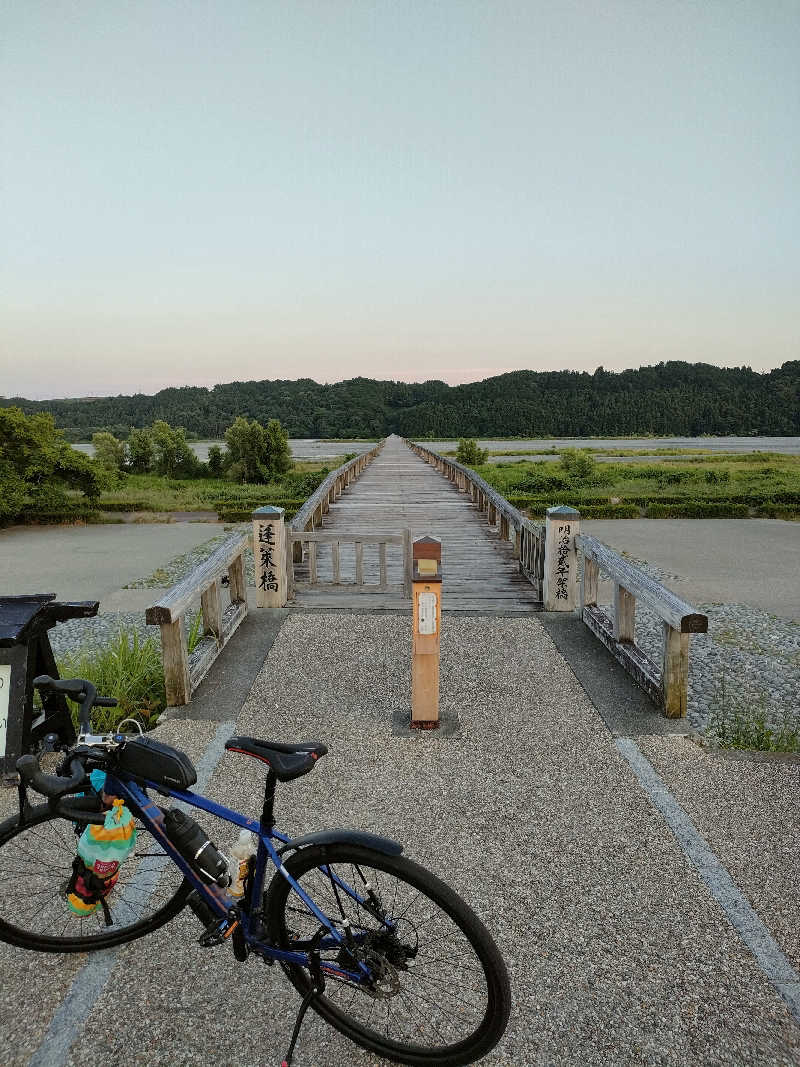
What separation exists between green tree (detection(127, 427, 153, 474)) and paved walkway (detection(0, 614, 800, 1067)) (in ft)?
134

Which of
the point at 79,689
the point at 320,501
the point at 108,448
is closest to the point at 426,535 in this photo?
the point at 79,689

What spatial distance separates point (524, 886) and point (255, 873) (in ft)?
4.39

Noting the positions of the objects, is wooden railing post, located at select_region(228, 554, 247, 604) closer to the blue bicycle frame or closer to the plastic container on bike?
the plastic container on bike

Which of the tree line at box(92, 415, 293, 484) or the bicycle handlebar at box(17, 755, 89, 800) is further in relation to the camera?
the tree line at box(92, 415, 293, 484)

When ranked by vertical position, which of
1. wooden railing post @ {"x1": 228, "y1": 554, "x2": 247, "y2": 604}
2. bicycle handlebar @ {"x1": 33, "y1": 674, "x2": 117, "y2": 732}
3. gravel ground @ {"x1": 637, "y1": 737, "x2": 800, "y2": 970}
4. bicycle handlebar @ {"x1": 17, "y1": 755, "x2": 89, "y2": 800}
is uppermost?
bicycle handlebar @ {"x1": 33, "y1": 674, "x2": 117, "y2": 732}

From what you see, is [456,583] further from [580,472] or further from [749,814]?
[580,472]

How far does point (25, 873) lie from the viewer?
9.64 feet

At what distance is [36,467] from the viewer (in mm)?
21094

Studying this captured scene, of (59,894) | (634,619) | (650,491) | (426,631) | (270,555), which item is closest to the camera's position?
(59,894)

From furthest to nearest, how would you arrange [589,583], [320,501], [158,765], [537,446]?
1. [537,446]
2. [320,501]
3. [589,583]
4. [158,765]

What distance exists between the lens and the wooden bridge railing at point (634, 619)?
14.6 feet

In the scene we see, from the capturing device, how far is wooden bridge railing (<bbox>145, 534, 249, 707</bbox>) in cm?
469

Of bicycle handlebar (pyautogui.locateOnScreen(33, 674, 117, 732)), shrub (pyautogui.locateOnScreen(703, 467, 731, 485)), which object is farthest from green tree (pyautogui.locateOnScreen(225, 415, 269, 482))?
bicycle handlebar (pyautogui.locateOnScreen(33, 674, 117, 732))

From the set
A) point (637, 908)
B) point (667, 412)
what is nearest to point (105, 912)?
point (637, 908)
